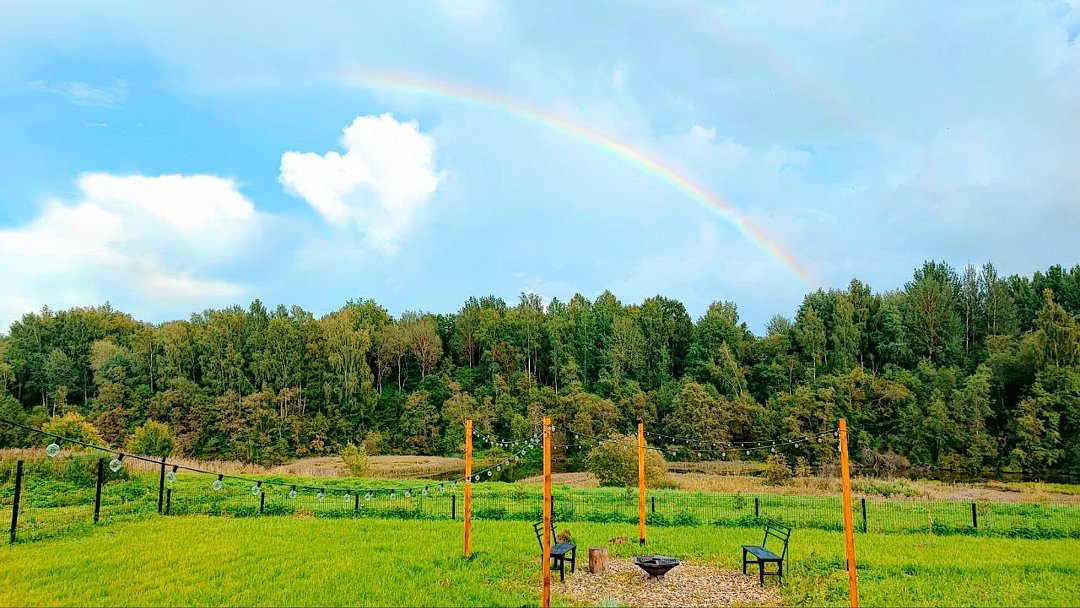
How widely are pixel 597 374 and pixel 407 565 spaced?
64.0 meters

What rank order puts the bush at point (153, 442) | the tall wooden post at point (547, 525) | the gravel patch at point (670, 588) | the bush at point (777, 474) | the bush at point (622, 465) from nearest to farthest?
the tall wooden post at point (547, 525) → the gravel patch at point (670, 588) → the bush at point (622, 465) → the bush at point (777, 474) → the bush at point (153, 442)

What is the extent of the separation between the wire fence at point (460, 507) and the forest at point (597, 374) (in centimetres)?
2207

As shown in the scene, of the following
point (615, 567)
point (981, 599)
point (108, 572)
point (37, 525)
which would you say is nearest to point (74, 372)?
point (37, 525)

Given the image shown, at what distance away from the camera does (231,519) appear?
60.9ft

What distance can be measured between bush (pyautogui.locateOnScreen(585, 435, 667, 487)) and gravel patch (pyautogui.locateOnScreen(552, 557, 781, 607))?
59.9ft

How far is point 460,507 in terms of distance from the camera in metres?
21.9

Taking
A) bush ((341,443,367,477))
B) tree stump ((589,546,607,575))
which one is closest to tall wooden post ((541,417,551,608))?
tree stump ((589,546,607,575))

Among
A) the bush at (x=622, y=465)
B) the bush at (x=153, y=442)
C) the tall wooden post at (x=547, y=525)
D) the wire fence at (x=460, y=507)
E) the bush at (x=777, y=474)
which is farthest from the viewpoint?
the bush at (x=153, y=442)

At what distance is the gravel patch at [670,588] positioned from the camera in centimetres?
1070

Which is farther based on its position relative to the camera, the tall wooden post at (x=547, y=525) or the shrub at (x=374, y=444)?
the shrub at (x=374, y=444)

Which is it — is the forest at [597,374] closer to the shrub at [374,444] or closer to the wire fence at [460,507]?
the shrub at [374,444]

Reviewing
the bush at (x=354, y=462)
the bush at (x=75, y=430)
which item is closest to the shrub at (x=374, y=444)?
the bush at (x=354, y=462)

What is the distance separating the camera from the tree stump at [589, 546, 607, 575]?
41.2 feet

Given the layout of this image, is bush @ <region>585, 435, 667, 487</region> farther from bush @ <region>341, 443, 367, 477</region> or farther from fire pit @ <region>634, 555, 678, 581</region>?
fire pit @ <region>634, 555, 678, 581</region>
